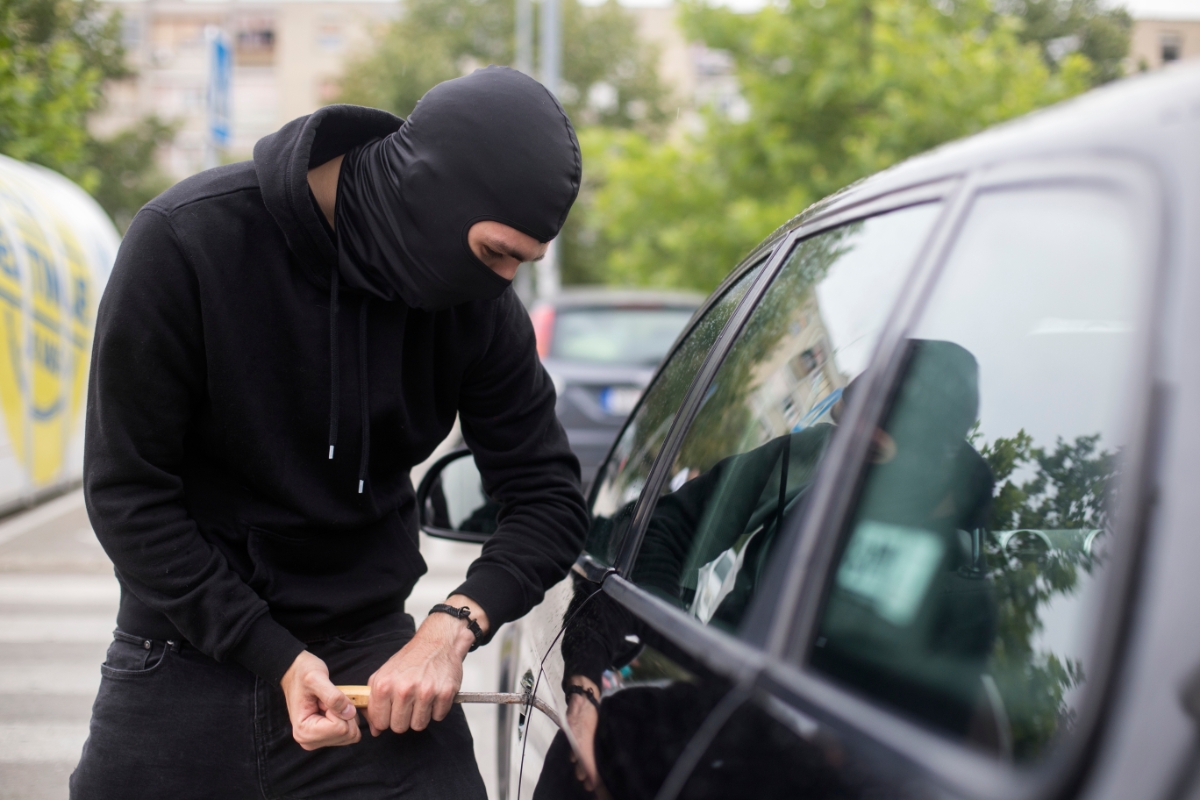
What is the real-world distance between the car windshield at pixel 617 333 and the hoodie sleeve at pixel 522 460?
6022 mm

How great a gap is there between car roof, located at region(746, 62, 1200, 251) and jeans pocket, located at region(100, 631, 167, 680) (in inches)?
54.7

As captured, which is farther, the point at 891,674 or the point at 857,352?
the point at 857,352

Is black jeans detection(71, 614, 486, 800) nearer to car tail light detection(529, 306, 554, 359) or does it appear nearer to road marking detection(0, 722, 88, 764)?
road marking detection(0, 722, 88, 764)

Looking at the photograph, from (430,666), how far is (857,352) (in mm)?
887

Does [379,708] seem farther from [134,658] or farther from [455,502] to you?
[455,502]

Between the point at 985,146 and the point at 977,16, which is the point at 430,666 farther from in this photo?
the point at 977,16

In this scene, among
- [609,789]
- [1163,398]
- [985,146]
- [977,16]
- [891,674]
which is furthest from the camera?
[977,16]

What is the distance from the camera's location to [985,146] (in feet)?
3.83

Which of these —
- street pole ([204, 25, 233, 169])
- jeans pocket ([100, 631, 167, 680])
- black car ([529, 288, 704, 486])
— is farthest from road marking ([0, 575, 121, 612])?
street pole ([204, 25, 233, 169])

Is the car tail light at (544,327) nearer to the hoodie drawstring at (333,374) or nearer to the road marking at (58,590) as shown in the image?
the road marking at (58,590)

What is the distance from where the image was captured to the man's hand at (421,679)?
1.78 meters

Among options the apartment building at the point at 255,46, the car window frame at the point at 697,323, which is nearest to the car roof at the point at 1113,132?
the car window frame at the point at 697,323

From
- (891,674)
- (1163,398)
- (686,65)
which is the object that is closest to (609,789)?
(891,674)

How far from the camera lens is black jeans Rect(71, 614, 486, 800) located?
5.99 ft
